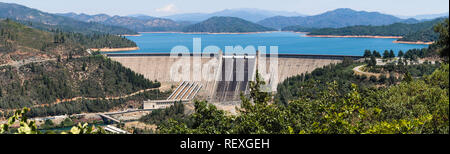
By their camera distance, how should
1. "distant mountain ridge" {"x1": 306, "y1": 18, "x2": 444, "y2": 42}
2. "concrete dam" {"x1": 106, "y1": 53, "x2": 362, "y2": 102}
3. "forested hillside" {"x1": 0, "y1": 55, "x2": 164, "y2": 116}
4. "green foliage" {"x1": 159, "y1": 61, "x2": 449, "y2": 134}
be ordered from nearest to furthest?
"green foliage" {"x1": 159, "y1": 61, "x2": 449, "y2": 134} < "forested hillside" {"x1": 0, "y1": 55, "x2": 164, "y2": 116} < "concrete dam" {"x1": 106, "y1": 53, "x2": 362, "y2": 102} < "distant mountain ridge" {"x1": 306, "y1": 18, "x2": 444, "y2": 42}

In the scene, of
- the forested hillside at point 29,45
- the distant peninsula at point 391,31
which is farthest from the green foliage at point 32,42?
the distant peninsula at point 391,31

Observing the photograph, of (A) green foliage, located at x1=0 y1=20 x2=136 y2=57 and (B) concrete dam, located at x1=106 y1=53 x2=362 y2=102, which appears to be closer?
(B) concrete dam, located at x1=106 y1=53 x2=362 y2=102

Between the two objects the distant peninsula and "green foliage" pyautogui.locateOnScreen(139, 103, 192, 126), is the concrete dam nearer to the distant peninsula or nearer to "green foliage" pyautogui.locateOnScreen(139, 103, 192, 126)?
"green foliage" pyautogui.locateOnScreen(139, 103, 192, 126)

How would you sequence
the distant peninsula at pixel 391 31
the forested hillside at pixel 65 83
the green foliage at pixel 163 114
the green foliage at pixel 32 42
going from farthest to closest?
the distant peninsula at pixel 391 31 → the green foliage at pixel 32 42 → the forested hillside at pixel 65 83 → the green foliage at pixel 163 114

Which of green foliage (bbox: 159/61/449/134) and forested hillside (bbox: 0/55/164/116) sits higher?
green foliage (bbox: 159/61/449/134)

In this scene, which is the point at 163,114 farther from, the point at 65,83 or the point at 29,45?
the point at 29,45

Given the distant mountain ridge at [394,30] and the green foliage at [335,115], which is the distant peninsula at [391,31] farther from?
the green foliage at [335,115]

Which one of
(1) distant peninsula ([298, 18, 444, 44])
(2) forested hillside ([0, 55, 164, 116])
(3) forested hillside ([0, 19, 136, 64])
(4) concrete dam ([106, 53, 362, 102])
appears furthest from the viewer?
(1) distant peninsula ([298, 18, 444, 44])

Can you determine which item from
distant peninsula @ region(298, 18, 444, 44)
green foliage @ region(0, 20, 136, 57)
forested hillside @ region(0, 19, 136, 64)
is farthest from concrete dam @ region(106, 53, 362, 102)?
distant peninsula @ region(298, 18, 444, 44)
